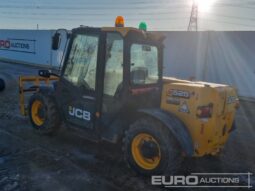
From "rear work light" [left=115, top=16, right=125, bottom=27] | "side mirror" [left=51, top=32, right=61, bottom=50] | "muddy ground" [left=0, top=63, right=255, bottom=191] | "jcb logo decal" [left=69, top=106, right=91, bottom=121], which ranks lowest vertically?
"muddy ground" [left=0, top=63, right=255, bottom=191]

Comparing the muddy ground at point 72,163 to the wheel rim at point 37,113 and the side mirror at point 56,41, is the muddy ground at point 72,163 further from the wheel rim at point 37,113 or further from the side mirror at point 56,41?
the side mirror at point 56,41

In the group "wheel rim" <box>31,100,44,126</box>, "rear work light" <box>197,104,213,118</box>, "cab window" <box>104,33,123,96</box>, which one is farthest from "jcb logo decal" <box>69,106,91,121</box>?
"rear work light" <box>197,104,213,118</box>

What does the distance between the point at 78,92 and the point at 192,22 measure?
34478mm

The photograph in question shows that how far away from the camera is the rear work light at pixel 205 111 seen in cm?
400

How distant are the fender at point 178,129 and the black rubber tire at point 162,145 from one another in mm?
103

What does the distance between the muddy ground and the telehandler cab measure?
342mm

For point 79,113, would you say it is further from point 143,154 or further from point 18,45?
point 18,45

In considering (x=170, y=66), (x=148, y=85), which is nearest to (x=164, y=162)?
(x=148, y=85)

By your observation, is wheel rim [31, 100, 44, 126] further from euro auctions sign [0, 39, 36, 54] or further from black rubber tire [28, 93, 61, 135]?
euro auctions sign [0, 39, 36, 54]

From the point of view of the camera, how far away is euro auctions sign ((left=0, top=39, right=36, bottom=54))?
21.4 metres

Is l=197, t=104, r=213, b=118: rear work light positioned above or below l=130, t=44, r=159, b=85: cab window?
below

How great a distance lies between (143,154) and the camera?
14.1 ft

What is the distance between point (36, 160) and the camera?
4.74 metres

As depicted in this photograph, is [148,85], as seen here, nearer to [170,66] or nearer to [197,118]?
[197,118]
